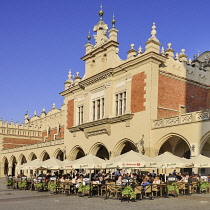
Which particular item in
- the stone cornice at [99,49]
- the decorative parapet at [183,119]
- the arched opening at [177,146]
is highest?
the stone cornice at [99,49]

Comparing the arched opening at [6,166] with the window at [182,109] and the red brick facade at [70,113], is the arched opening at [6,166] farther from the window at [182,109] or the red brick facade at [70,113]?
the window at [182,109]

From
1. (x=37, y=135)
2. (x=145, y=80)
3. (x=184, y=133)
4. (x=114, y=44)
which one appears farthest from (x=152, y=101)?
(x=37, y=135)

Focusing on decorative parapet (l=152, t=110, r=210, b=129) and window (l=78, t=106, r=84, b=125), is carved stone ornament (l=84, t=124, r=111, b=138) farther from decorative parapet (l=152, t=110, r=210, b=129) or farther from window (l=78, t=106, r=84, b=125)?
decorative parapet (l=152, t=110, r=210, b=129)

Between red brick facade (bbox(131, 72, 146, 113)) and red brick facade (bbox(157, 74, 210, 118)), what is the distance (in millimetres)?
1290

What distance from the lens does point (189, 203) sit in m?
14.7

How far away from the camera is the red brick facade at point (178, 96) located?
26.0 metres

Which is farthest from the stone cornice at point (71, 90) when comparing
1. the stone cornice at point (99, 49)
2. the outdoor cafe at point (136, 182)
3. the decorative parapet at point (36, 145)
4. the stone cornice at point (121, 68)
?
the outdoor cafe at point (136, 182)

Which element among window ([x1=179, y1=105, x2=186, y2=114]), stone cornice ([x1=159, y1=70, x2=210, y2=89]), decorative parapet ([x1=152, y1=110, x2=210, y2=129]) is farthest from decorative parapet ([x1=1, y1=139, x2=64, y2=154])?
decorative parapet ([x1=152, y1=110, x2=210, y2=129])

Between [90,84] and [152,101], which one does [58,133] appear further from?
[152,101]

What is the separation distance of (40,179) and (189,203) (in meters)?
12.0

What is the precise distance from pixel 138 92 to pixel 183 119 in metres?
4.82

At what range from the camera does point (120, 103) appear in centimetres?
2808

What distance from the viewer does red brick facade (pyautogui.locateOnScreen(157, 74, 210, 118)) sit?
26.0 metres

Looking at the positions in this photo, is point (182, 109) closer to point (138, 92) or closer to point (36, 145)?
point (138, 92)
